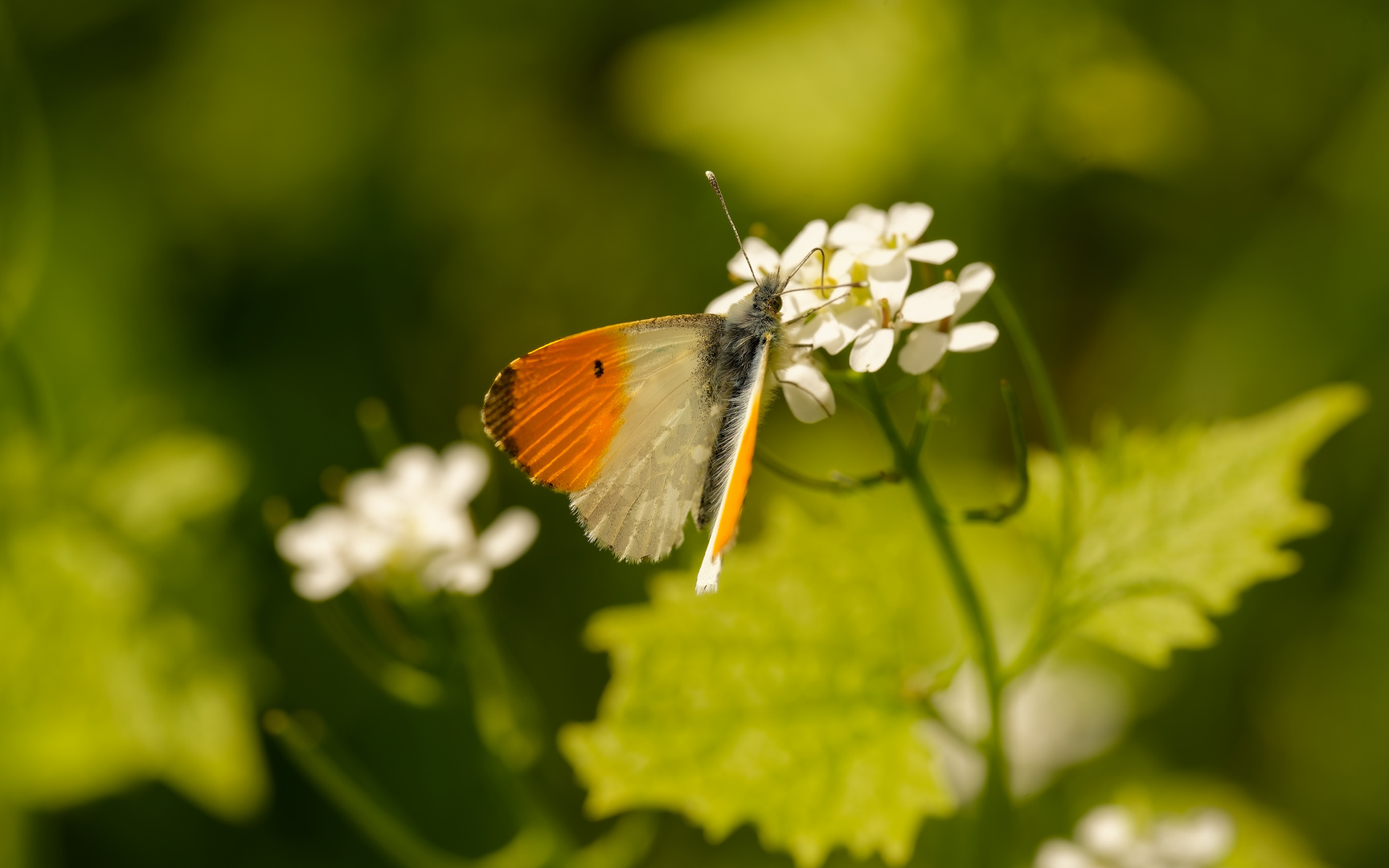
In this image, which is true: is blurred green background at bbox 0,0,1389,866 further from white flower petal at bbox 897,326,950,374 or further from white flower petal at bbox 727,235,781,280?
white flower petal at bbox 897,326,950,374

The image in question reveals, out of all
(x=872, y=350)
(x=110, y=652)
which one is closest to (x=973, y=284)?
(x=872, y=350)

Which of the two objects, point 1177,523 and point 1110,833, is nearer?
point 1177,523

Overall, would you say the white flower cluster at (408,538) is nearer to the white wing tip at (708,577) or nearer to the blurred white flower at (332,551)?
the blurred white flower at (332,551)

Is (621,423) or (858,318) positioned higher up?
(858,318)

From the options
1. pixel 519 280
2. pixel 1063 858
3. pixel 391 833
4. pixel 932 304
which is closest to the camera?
pixel 932 304

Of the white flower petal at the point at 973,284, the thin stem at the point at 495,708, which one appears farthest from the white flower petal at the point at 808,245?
the thin stem at the point at 495,708

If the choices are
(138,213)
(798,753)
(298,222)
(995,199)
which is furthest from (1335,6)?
(138,213)

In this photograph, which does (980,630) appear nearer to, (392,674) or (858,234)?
(858,234)
